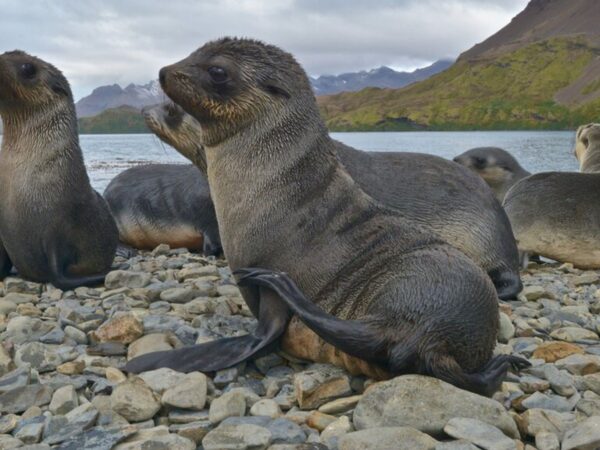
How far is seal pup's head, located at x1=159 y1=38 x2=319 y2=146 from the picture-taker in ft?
13.9

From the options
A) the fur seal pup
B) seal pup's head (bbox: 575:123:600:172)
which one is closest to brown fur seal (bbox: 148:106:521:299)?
the fur seal pup

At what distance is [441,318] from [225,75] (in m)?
1.91

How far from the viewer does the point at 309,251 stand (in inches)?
157

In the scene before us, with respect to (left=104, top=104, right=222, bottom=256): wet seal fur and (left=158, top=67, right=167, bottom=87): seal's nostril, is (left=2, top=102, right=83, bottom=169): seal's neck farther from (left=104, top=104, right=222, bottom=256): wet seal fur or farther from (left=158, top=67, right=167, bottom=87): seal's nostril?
(left=158, top=67, right=167, bottom=87): seal's nostril

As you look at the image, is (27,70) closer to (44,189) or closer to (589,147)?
(44,189)

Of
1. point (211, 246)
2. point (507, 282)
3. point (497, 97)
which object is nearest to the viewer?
point (507, 282)

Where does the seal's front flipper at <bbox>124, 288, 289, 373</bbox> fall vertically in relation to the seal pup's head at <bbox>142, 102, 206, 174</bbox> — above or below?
below

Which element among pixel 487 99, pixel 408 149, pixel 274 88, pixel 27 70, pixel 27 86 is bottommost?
pixel 408 149

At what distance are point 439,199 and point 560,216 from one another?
9.67 feet

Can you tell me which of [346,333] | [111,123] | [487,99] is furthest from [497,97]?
[346,333]

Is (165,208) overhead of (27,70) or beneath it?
beneath

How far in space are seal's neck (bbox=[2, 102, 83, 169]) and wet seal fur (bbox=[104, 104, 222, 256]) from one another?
2.27 m

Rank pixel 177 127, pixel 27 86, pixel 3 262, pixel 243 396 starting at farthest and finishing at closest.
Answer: pixel 3 262 → pixel 27 86 → pixel 177 127 → pixel 243 396

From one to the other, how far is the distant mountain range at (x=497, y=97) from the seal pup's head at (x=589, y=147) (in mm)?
103791
